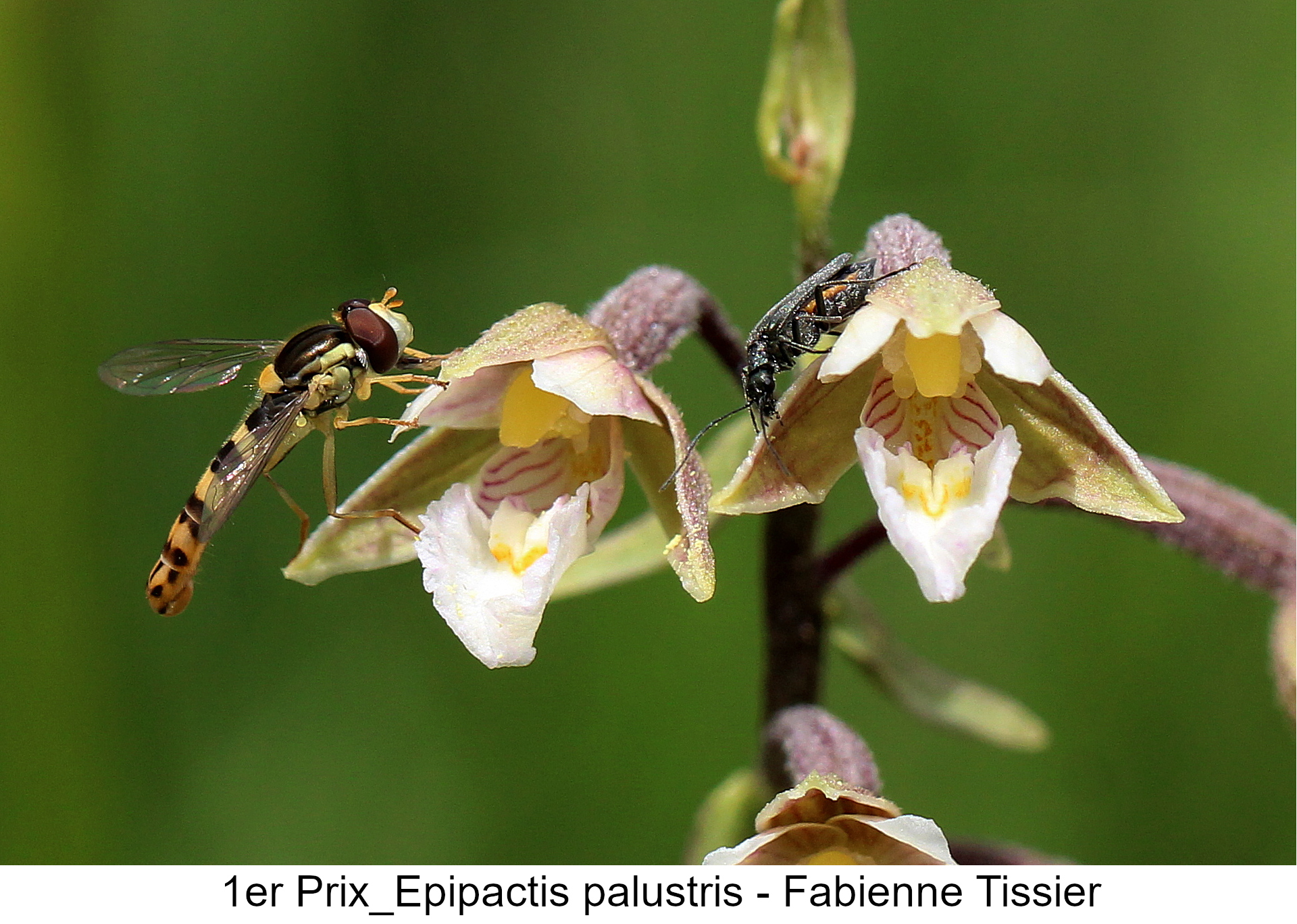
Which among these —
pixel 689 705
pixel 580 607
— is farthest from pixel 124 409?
pixel 689 705

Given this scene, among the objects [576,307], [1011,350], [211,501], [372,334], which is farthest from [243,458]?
[576,307]

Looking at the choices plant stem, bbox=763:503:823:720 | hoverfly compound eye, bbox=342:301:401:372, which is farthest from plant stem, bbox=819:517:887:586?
hoverfly compound eye, bbox=342:301:401:372

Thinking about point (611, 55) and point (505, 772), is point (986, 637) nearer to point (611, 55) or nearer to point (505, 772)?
point (505, 772)

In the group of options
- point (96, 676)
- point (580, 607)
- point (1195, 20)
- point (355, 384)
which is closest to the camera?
point (355, 384)

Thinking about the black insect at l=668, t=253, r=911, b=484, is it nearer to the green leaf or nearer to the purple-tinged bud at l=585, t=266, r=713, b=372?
the purple-tinged bud at l=585, t=266, r=713, b=372

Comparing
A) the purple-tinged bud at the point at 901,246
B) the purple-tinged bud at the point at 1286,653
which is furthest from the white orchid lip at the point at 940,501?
the purple-tinged bud at the point at 1286,653

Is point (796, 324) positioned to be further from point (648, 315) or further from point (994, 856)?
point (994, 856)

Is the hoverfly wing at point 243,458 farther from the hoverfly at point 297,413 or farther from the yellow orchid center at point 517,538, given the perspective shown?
the yellow orchid center at point 517,538
